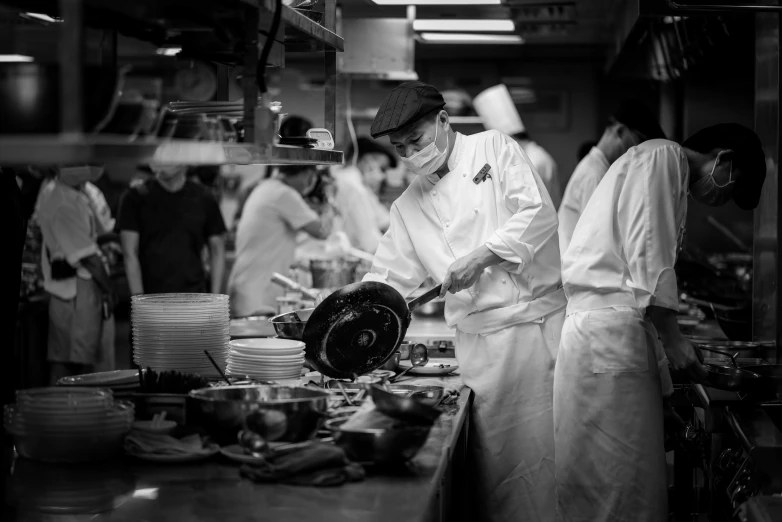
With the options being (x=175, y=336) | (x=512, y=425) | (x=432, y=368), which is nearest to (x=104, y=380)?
(x=175, y=336)

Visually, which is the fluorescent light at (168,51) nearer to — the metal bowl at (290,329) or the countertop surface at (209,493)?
the metal bowl at (290,329)

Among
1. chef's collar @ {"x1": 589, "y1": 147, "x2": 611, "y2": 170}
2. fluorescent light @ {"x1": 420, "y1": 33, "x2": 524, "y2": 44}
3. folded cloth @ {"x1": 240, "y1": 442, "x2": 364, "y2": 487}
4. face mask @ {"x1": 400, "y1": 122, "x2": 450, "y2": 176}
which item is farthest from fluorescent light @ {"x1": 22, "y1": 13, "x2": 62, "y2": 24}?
fluorescent light @ {"x1": 420, "y1": 33, "x2": 524, "y2": 44}

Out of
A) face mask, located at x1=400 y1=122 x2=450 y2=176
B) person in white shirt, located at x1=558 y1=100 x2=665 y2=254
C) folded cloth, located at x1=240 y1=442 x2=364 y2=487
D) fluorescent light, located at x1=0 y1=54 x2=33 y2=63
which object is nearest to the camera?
fluorescent light, located at x1=0 y1=54 x2=33 y2=63

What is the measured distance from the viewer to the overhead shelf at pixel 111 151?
4.71ft

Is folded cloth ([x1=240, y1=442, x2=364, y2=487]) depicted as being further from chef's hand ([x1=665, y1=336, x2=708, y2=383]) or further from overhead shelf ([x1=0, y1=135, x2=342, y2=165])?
chef's hand ([x1=665, y1=336, x2=708, y2=383])

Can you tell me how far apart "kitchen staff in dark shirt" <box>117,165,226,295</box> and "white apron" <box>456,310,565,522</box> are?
289cm

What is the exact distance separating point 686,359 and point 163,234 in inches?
143

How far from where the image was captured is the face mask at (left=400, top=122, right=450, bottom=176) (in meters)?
3.30

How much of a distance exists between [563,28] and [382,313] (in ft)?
15.9

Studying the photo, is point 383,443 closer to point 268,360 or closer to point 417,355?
point 268,360

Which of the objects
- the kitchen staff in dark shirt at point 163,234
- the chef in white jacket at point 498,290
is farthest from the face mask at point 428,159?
the kitchen staff in dark shirt at point 163,234

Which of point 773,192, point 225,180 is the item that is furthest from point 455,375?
point 225,180

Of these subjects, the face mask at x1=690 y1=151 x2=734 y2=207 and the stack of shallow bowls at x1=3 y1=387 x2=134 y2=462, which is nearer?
the stack of shallow bowls at x1=3 y1=387 x2=134 y2=462

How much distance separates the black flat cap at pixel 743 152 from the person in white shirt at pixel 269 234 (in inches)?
114
